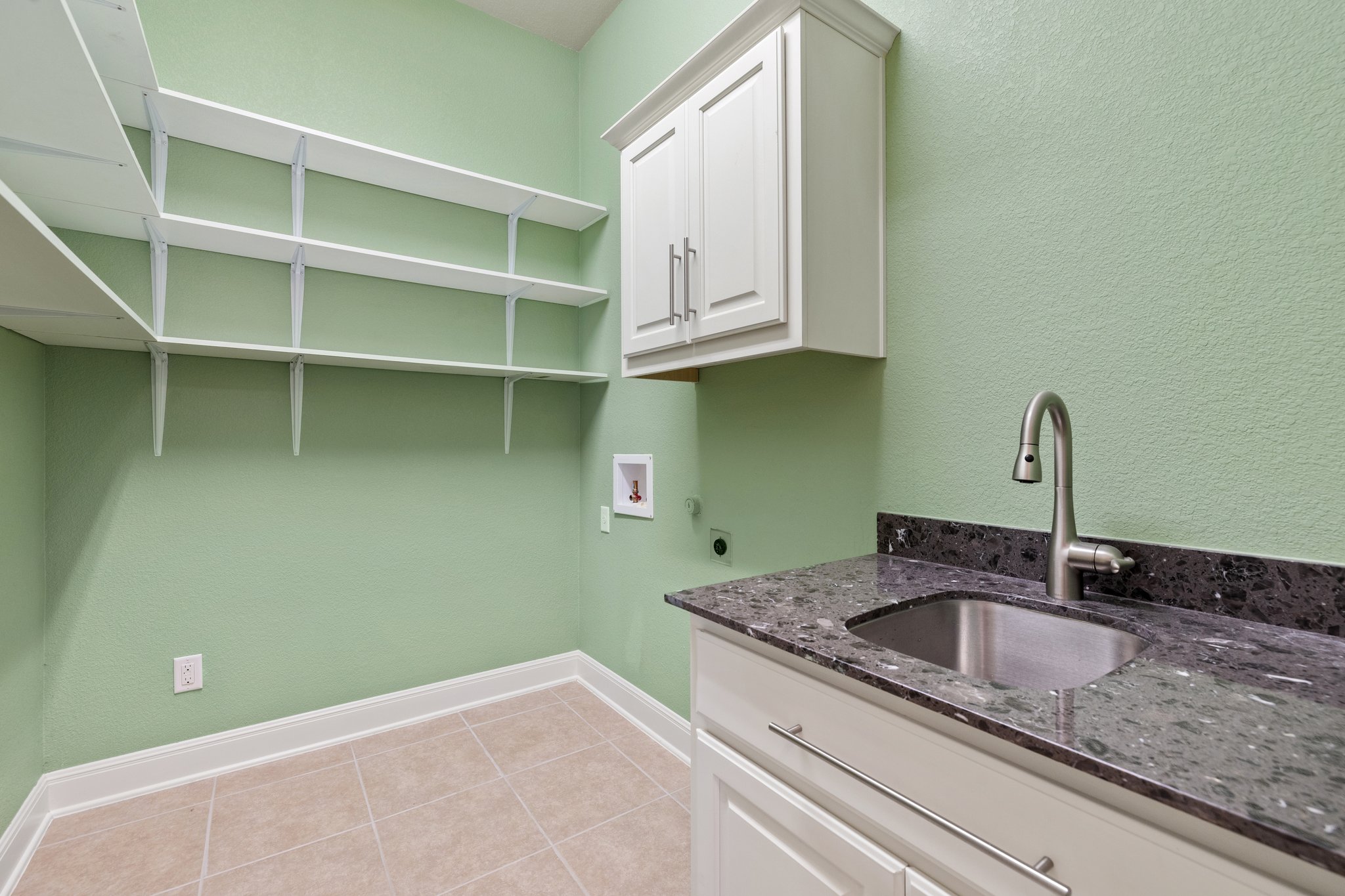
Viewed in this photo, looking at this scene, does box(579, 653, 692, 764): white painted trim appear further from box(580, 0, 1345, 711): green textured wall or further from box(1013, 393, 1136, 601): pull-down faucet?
box(1013, 393, 1136, 601): pull-down faucet

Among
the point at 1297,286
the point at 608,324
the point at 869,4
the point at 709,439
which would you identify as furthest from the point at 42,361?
the point at 1297,286

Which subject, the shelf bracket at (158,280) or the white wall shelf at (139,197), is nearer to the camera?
the white wall shelf at (139,197)

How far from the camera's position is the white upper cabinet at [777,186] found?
126 centimetres

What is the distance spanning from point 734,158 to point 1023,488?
954 mm

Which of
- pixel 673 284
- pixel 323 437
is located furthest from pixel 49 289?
pixel 673 284

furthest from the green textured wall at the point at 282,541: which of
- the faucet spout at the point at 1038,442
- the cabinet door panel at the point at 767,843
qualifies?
the faucet spout at the point at 1038,442

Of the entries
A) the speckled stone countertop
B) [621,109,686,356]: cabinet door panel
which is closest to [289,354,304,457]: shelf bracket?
[621,109,686,356]: cabinet door panel

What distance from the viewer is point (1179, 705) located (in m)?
0.63

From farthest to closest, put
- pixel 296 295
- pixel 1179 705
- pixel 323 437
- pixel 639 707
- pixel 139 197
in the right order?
pixel 639 707 → pixel 323 437 → pixel 296 295 → pixel 139 197 → pixel 1179 705

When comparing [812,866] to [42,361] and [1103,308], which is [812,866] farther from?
[42,361]

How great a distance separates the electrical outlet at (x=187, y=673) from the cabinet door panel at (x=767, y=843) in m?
1.86

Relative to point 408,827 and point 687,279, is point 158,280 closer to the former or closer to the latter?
point 687,279

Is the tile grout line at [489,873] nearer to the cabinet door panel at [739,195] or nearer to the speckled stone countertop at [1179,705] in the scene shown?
the speckled stone countertop at [1179,705]

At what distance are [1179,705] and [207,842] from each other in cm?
226
